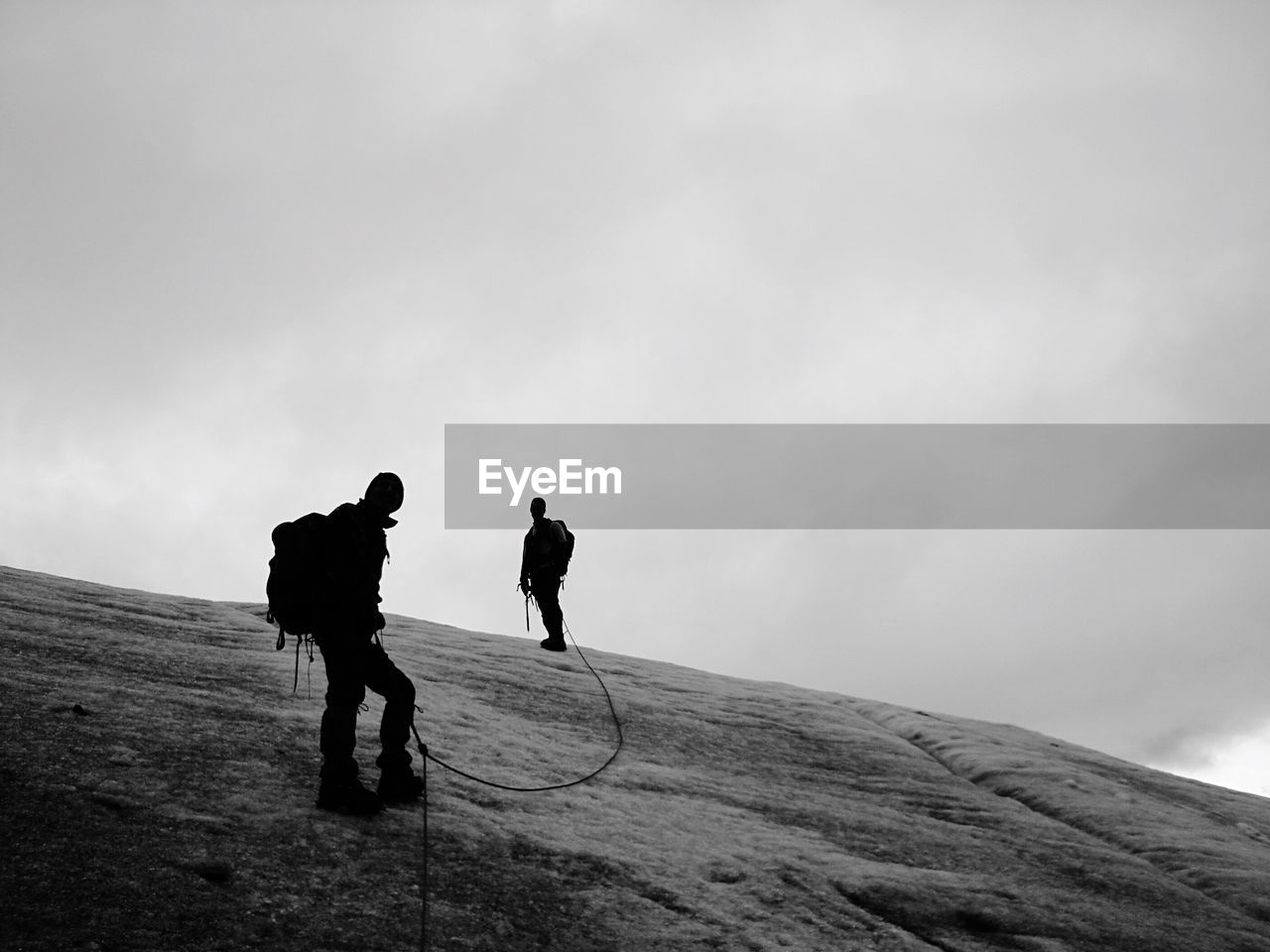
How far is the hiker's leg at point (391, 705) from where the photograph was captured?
869cm

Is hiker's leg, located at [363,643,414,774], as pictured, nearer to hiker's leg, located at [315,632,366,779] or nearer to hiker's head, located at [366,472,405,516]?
hiker's leg, located at [315,632,366,779]

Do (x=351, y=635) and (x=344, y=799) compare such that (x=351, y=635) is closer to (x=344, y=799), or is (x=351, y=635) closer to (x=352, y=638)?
(x=352, y=638)

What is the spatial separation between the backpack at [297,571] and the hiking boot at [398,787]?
155 centimetres

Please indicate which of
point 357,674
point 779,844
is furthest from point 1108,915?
point 357,674

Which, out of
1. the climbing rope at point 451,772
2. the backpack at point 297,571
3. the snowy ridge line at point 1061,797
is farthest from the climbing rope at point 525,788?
the snowy ridge line at point 1061,797

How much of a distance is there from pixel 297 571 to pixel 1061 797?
10.8m

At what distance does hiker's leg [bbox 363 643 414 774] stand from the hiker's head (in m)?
1.20

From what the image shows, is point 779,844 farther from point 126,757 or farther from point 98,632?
point 98,632

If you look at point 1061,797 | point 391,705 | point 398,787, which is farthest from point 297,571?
point 1061,797

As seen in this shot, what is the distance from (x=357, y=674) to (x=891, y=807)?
720 centimetres

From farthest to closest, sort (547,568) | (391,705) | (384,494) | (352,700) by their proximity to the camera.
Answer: (547,568)
(391,705)
(384,494)
(352,700)

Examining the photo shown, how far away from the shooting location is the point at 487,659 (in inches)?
667

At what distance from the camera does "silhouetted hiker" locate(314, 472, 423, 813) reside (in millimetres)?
8281

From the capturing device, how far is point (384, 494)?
8.62 metres
